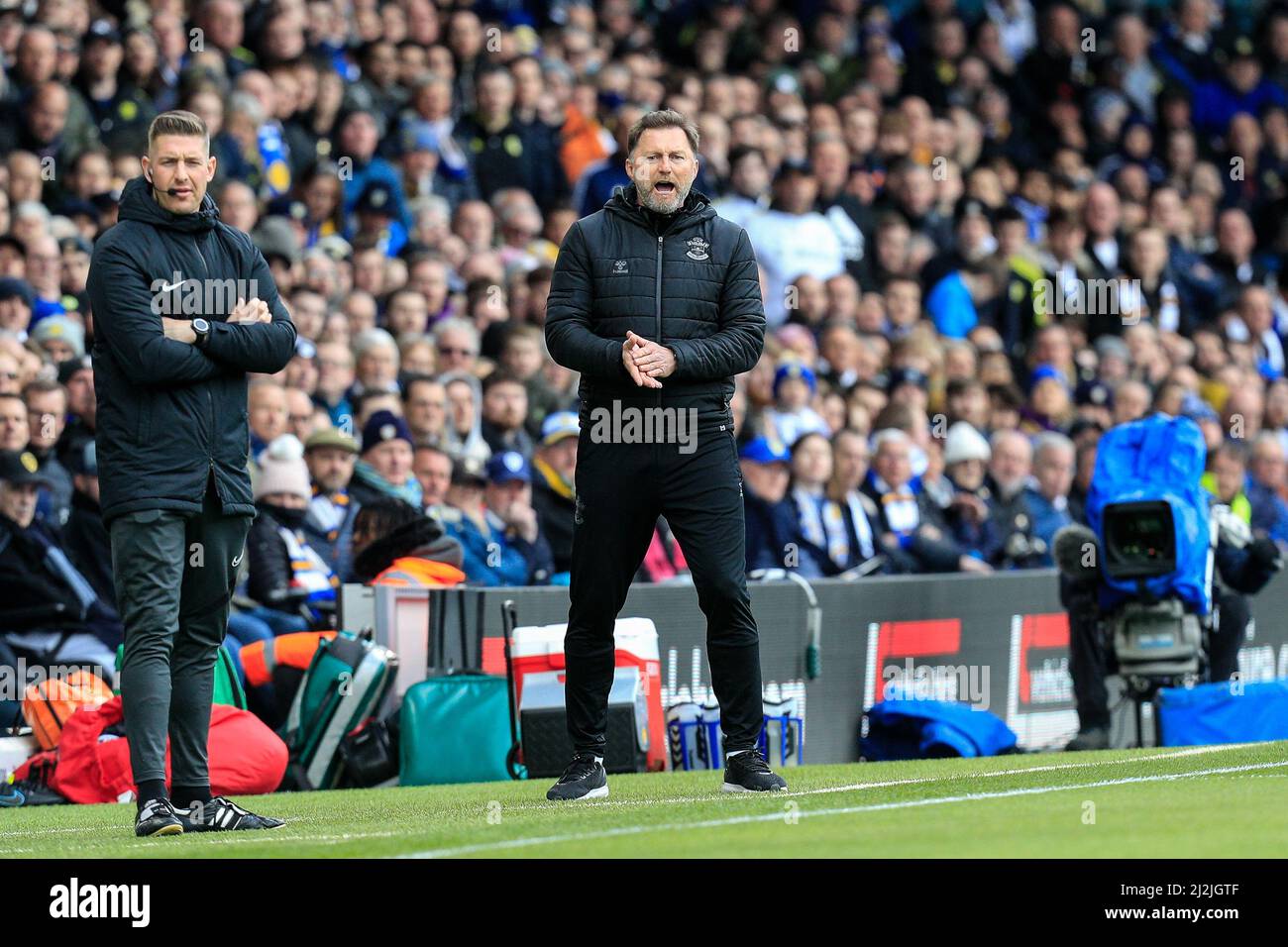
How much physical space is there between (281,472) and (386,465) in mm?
712

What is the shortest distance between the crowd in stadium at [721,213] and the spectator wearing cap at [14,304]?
1 cm

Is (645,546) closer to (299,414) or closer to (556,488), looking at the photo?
(299,414)

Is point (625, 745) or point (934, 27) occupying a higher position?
point (934, 27)

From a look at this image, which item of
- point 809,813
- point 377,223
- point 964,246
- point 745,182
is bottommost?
point 809,813

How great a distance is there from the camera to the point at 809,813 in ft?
22.6

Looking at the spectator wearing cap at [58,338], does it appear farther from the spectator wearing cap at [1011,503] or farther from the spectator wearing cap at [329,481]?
the spectator wearing cap at [1011,503]

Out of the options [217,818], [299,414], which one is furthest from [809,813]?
[299,414]

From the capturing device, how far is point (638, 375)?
7.48 m

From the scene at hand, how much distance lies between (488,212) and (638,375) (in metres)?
7.65

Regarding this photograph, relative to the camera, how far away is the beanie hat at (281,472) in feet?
38.3

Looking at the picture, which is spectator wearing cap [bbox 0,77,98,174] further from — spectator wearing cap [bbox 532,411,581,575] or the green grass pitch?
the green grass pitch

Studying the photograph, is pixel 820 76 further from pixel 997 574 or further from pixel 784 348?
pixel 997 574
